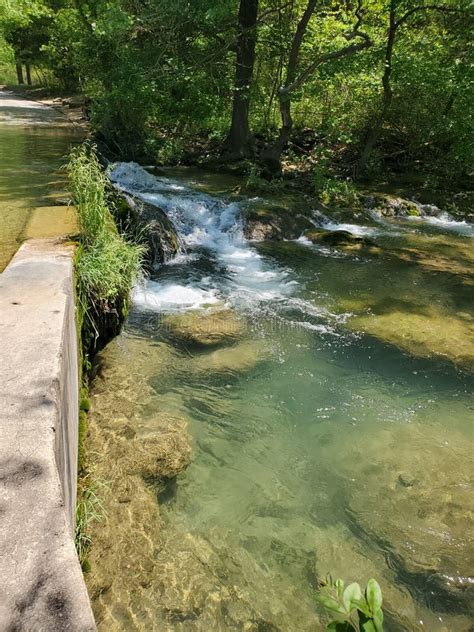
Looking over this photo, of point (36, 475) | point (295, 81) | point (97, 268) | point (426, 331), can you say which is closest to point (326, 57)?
point (295, 81)

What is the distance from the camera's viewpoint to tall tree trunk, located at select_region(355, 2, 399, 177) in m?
11.0

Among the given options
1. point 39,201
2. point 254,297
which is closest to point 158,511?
point 254,297

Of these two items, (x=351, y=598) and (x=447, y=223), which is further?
(x=447, y=223)

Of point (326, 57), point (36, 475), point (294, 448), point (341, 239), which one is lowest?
point (294, 448)

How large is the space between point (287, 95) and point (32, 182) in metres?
6.22

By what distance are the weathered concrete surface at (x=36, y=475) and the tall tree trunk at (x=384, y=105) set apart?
1113 cm

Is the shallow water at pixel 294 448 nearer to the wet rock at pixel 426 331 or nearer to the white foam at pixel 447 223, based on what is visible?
the wet rock at pixel 426 331

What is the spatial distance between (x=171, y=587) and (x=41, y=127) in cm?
1742

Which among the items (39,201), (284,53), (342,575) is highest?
(284,53)

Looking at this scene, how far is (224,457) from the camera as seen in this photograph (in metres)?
3.67

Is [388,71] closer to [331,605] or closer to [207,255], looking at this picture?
[207,255]

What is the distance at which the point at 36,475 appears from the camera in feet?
5.31

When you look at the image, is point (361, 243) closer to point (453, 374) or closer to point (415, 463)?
point (453, 374)

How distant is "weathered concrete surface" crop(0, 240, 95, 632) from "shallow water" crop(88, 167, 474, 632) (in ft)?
3.64
